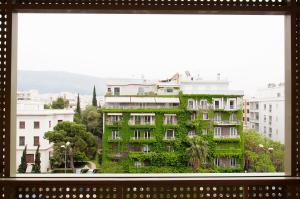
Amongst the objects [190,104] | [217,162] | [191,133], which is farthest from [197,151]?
[190,104]

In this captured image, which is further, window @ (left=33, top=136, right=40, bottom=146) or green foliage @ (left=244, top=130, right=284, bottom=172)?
green foliage @ (left=244, top=130, right=284, bottom=172)

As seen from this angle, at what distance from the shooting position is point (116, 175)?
275cm

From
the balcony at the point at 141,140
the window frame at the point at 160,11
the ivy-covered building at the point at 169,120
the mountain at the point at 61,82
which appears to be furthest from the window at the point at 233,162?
the mountain at the point at 61,82

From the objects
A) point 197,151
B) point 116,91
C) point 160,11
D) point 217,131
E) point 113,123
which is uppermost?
point 160,11

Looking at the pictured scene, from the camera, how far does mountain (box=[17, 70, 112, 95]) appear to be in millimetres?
3723

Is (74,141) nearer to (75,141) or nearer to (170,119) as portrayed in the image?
(75,141)

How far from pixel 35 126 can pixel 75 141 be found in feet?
2.01

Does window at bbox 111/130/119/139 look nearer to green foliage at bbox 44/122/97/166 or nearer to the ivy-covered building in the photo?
the ivy-covered building

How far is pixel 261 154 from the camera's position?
3982 mm

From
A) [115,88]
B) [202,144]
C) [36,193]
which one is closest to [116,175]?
[36,193]

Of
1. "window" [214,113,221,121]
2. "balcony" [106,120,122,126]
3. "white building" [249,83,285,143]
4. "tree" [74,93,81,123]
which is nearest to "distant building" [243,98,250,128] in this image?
"white building" [249,83,285,143]

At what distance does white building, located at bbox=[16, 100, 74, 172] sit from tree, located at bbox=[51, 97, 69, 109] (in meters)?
0.05

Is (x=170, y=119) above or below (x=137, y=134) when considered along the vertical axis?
above

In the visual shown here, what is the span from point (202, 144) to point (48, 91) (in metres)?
2.18
